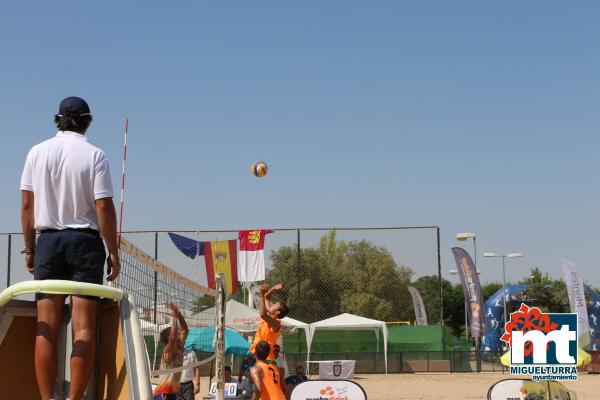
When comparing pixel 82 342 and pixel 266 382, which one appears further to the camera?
pixel 266 382

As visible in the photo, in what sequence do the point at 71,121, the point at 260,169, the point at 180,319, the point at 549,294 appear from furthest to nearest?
the point at 549,294
the point at 260,169
the point at 180,319
the point at 71,121

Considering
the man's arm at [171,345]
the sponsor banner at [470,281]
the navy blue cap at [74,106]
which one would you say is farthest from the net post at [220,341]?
the sponsor banner at [470,281]

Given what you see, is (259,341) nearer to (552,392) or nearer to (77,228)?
(552,392)

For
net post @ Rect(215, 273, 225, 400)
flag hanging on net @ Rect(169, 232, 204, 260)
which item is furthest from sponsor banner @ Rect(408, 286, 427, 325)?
net post @ Rect(215, 273, 225, 400)

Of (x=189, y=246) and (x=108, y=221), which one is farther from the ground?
(x=189, y=246)

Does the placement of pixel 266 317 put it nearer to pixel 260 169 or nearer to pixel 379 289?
pixel 260 169

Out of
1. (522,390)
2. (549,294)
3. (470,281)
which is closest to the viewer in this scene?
(522,390)

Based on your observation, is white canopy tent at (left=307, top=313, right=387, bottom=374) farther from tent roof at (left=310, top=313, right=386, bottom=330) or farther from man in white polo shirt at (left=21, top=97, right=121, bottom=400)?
man in white polo shirt at (left=21, top=97, right=121, bottom=400)

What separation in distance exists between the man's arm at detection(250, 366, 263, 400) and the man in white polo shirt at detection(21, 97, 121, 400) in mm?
4879

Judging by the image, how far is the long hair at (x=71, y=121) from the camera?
136 inches

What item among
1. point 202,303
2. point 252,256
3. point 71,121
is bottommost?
point 202,303

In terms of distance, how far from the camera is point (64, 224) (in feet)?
10.6

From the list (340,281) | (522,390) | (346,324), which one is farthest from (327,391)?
A: (340,281)

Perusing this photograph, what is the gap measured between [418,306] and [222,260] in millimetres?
8988
